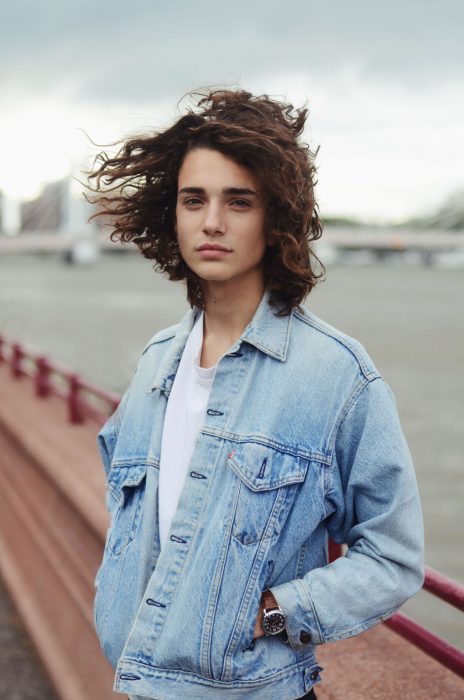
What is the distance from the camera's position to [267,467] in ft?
4.41

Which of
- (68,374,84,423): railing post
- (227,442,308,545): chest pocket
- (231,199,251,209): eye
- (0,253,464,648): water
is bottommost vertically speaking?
(0,253,464,648): water

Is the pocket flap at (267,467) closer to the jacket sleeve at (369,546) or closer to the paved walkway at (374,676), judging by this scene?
the jacket sleeve at (369,546)

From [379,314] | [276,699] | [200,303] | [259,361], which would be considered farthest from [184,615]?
[379,314]

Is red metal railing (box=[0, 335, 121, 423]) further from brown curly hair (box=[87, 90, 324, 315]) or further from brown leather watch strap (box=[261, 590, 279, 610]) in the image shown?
brown leather watch strap (box=[261, 590, 279, 610])

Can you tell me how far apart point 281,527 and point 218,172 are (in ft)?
1.97

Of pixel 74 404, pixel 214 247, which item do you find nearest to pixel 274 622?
pixel 214 247

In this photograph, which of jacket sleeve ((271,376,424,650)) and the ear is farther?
the ear

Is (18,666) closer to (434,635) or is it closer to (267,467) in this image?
(434,635)

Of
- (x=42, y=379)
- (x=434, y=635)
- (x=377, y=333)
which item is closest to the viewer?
(x=434, y=635)

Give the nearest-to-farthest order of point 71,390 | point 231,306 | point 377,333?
point 231,306
point 71,390
point 377,333

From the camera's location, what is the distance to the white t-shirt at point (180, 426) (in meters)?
1.48

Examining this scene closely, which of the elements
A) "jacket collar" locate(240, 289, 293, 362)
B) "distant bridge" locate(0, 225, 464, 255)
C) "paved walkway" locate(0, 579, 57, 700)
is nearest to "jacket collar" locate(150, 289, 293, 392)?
"jacket collar" locate(240, 289, 293, 362)

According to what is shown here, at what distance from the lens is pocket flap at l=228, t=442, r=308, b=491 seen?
134cm

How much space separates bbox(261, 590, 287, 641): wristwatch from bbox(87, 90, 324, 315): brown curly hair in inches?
18.9
